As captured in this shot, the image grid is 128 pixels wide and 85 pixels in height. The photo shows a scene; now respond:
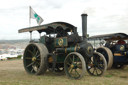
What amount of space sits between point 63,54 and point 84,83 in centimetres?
224

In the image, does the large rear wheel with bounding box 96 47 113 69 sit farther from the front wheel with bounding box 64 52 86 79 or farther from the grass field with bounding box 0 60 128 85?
the front wheel with bounding box 64 52 86 79

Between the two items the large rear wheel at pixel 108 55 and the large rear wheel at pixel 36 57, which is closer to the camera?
the large rear wheel at pixel 36 57

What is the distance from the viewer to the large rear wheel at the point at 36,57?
7332mm

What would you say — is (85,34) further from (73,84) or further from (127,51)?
(127,51)

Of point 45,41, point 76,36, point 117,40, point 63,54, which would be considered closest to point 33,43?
point 45,41

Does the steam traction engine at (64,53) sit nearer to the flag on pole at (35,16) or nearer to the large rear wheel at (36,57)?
the large rear wheel at (36,57)

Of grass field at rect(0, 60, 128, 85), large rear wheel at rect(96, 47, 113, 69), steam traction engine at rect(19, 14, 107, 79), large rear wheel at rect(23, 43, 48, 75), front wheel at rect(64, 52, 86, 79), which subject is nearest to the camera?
→ grass field at rect(0, 60, 128, 85)

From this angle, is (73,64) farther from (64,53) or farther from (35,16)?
(35,16)

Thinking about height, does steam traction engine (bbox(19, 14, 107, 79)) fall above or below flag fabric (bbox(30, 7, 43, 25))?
below

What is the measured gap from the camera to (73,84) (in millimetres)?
5273

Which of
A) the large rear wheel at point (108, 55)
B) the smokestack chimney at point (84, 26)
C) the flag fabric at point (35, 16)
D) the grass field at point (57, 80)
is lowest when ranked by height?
the grass field at point (57, 80)

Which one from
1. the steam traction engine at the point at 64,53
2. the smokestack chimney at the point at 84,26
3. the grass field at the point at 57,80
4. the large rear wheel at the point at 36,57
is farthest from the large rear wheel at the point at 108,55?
the large rear wheel at the point at 36,57

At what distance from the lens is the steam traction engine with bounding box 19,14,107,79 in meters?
6.66

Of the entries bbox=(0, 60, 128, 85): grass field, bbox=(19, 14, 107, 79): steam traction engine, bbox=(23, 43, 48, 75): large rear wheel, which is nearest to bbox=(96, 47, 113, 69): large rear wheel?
bbox=(19, 14, 107, 79): steam traction engine
